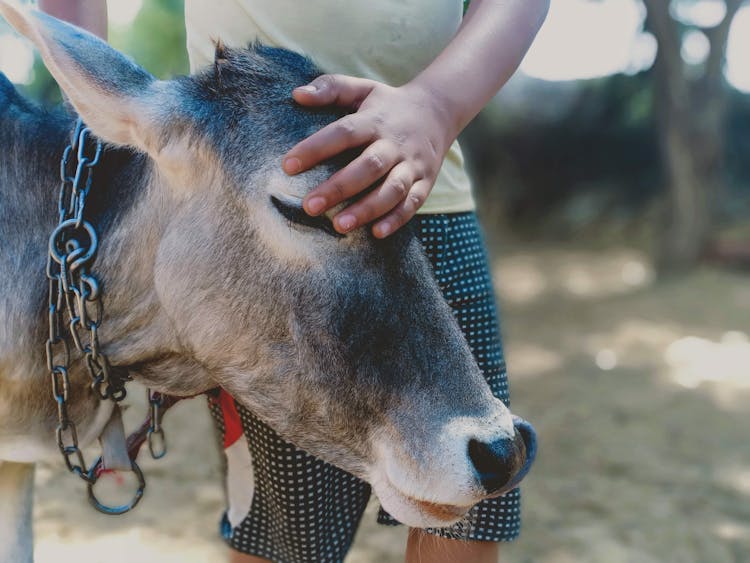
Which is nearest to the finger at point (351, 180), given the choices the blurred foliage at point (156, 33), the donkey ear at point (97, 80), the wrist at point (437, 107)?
the wrist at point (437, 107)

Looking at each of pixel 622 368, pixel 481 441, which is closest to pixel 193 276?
pixel 481 441

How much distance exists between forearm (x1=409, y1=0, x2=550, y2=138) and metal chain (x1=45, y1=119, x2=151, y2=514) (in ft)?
2.61

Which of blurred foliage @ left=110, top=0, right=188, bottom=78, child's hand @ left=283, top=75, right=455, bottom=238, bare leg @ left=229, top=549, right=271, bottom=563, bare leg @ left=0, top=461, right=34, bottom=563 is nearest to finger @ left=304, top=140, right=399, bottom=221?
child's hand @ left=283, top=75, right=455, bottom=238

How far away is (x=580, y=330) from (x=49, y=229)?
275 inches

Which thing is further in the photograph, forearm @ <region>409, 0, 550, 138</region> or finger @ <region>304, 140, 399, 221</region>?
forearm @ <region>409, 0, 550, 138</region>

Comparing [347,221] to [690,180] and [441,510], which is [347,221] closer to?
[441,510]

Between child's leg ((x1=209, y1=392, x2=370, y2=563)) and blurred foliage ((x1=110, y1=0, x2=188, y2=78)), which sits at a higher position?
child's leg ((x1=209, y1=392, x2=370, y2=563))

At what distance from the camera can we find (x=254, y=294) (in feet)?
5.58

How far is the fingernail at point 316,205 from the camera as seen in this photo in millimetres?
1561

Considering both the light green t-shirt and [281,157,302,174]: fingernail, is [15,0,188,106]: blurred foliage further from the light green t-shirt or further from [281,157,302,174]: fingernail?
[281,157,302,174]: fingernail

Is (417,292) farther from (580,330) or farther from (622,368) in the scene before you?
(580,330)

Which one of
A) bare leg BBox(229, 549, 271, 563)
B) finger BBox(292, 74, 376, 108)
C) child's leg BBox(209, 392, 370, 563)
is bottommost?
bare leg BBox(229, 549, 271, 563)

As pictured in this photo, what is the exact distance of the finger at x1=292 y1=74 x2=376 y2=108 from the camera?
1.67m

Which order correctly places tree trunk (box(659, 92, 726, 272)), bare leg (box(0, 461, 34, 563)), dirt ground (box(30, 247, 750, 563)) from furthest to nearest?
tree trunk (box(659, 92, 726, 272)), dirt ground (box(30, 247, 750, 563)), bare leg (box(0, 461, 34, 563))
